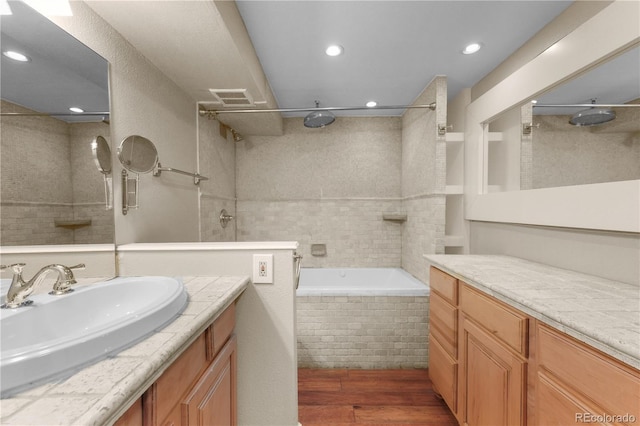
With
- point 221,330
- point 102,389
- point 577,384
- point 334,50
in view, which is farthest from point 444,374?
point 334,50

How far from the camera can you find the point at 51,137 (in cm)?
92

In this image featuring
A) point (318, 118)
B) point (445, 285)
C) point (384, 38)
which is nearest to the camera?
point (445, 285)

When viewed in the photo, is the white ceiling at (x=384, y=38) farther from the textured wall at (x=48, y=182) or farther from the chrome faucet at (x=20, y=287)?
the chrome faucet at (x=20, y=287)

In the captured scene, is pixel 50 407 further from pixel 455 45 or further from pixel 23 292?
pixel 455 45

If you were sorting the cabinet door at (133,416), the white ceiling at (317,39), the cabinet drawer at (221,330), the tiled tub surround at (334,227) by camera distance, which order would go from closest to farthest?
the cabinet door at (133,416), the cabinet drawer at (221,330), the white ceiling at (317,39), the tiled tub surround at (334,227)

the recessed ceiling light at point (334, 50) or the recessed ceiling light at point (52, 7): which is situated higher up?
the recessed ceiling light at point (334, 50)

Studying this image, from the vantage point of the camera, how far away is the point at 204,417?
84cm

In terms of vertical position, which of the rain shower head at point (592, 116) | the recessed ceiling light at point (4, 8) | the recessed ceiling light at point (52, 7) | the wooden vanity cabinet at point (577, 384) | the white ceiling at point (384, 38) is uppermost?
the white ceiling at point (384, 38)

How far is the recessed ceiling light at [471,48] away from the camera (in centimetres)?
185

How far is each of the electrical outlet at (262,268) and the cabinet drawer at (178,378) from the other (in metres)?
0.43

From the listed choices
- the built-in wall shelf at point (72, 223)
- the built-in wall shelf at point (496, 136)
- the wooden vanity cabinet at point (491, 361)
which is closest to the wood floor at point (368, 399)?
the wooden vanity cabinet at point (491, 361)

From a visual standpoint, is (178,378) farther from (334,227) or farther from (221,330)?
(334,227)

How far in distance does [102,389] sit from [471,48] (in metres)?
2.49

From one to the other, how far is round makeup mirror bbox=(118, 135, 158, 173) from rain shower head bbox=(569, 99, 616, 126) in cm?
218
